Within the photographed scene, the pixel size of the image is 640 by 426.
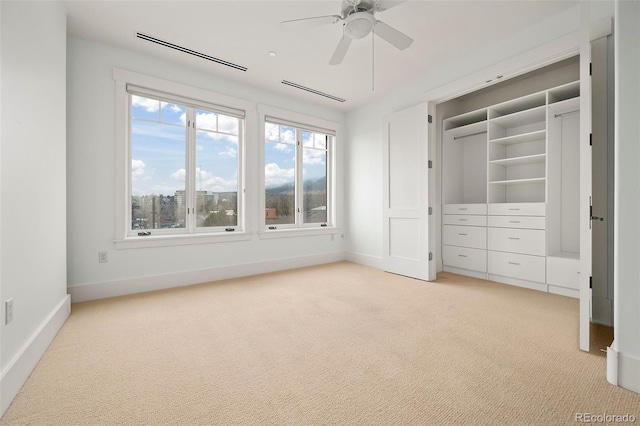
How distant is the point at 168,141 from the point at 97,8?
1411 mm

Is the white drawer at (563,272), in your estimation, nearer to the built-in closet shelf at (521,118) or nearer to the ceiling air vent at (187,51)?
the built-in closet shelf at (521,118)

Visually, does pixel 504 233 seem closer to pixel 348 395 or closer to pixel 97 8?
pixel 348 395

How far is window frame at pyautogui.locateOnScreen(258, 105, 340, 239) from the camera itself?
4.26m

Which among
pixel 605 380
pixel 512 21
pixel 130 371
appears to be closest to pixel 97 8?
pixel 130 371

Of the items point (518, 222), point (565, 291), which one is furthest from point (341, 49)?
point (565, 291)

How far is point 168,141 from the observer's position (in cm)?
358

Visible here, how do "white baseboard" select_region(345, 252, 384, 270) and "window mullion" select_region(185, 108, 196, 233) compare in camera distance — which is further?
"white baseboard" select_region(345, 252, 384, 270)

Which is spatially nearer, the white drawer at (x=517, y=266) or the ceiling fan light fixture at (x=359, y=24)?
the ceiling fan light fixture at (x=359, y=24)

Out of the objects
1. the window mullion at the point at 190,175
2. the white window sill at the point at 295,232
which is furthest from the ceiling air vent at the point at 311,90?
the white window sill at the point at 295,232

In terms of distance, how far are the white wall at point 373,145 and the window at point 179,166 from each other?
6.76 ft

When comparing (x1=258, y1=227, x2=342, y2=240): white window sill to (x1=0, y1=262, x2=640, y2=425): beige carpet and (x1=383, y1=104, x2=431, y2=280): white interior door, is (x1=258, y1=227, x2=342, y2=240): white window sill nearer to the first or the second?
(x1=383, y1=104, x2=431, y2=280): white interior door

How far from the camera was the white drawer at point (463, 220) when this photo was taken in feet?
12.7

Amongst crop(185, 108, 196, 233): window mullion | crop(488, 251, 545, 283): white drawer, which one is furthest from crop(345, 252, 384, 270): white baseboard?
crop(185, 108, 196, 233): window mullion

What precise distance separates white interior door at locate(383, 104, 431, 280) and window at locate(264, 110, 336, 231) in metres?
1.28
